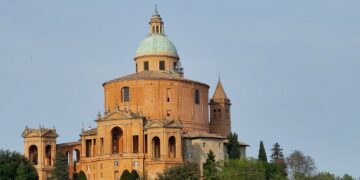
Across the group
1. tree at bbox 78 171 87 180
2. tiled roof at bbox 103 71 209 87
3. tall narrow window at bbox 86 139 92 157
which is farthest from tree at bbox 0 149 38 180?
tiled roof at bbox 103 71 209 87

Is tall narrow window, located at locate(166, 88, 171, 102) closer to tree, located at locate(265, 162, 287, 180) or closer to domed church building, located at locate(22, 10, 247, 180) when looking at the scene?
domed church building, located at locate(22, 10, 247, 180)

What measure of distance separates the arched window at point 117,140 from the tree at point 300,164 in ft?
54.8

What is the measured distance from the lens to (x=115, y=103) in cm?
13088

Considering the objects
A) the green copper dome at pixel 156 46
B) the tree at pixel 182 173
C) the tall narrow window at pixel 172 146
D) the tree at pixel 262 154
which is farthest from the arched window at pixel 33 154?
the tree at pixel 262 154

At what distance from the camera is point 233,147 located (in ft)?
424

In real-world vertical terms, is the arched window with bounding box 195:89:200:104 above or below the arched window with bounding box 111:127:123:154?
above

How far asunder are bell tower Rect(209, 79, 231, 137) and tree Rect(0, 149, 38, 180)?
2138 cm

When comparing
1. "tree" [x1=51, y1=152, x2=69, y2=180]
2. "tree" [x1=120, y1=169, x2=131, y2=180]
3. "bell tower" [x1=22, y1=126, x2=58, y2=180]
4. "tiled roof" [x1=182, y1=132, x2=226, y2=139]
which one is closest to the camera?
"tree" [x1=120, y1=169, x2=131, y2=180]

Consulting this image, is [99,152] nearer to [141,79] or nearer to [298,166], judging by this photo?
[141,79]

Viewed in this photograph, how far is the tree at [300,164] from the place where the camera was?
130 meters

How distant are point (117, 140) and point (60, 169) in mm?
7098

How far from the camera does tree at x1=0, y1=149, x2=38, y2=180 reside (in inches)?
4786

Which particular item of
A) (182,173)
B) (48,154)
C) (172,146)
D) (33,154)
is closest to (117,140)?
(172,146)

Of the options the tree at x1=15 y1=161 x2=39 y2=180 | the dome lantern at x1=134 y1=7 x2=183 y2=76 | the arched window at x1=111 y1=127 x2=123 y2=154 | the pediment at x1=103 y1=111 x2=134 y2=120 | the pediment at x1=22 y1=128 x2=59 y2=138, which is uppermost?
the dome lantern at x1=134 y1=7 x2=183 y2=76
